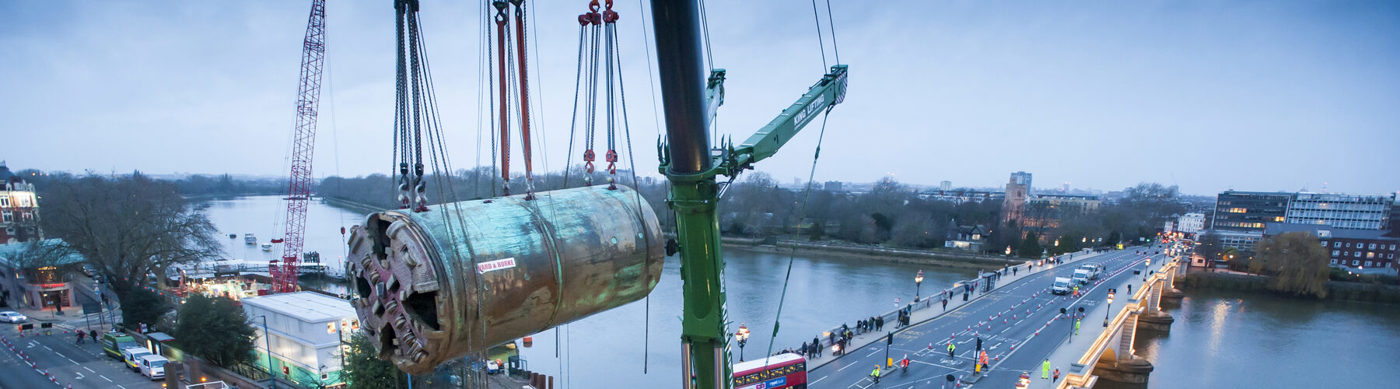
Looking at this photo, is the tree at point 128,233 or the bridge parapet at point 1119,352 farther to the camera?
the tree at point 128,233

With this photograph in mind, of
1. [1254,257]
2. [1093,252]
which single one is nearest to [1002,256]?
[1093,252]

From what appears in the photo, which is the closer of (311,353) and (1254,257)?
(311,353)

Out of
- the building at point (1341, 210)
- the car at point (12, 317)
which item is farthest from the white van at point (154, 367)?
the building at point (1341, 210)

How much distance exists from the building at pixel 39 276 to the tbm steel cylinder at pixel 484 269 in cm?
3228

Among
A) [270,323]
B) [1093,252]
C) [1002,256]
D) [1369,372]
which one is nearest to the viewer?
[270,323]

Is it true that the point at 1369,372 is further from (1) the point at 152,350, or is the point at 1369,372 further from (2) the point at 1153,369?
(1) the point at 152,350

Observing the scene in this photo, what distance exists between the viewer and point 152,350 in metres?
18.7

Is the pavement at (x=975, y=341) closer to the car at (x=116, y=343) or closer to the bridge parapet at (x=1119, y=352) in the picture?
the bridge parapet at (x=1119, y=352)

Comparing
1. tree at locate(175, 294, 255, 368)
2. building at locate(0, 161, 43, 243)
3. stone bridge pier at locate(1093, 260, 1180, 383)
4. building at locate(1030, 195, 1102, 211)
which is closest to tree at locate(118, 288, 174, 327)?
tree at locate(175, 294, 255, 368)

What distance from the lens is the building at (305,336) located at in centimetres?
1664

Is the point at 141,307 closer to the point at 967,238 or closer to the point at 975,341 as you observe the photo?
the point at 975,341

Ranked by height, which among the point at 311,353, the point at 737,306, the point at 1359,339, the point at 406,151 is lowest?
the point at 1359,339

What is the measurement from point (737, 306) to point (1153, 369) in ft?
56.3

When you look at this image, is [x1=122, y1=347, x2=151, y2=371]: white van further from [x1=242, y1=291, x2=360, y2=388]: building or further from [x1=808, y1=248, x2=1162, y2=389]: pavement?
[x1=808, y1=248, x2=1162, y2=389]: pavement
